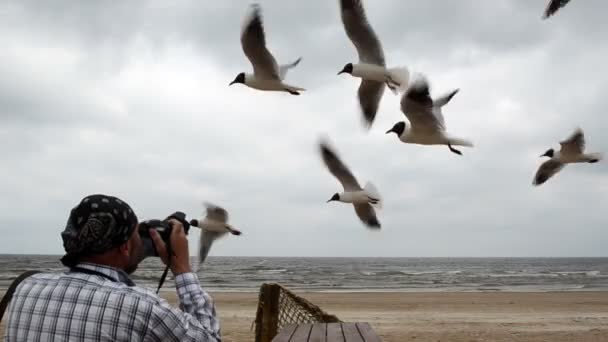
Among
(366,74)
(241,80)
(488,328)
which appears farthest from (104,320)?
(488,328)

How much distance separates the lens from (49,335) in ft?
6.56

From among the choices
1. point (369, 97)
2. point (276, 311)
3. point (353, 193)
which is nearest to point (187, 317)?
point (276, 311)

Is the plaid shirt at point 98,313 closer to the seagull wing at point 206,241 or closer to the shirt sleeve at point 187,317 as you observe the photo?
the shirt sleeve at point 187,317

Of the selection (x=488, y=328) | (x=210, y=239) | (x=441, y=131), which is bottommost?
→ (x=488, y=328)

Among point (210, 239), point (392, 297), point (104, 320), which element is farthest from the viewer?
point (392, 297)

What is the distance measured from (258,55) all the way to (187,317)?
239 inches

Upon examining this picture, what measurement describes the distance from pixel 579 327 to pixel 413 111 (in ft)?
32.6

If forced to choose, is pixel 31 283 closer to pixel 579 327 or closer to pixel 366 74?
pixel 366 74

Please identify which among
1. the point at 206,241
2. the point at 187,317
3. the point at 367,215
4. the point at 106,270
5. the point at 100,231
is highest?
the point at 367,215

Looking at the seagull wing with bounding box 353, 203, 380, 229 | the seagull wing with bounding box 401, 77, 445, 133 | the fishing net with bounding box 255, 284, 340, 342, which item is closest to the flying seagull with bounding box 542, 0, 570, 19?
the seagull wing with bounding box 401, 77, 445, 133

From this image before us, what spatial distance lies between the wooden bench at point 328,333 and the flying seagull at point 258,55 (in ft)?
11.9

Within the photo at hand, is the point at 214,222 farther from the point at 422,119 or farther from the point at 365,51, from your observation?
the point at 422,119

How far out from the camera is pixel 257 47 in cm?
782

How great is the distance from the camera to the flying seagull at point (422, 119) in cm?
640
